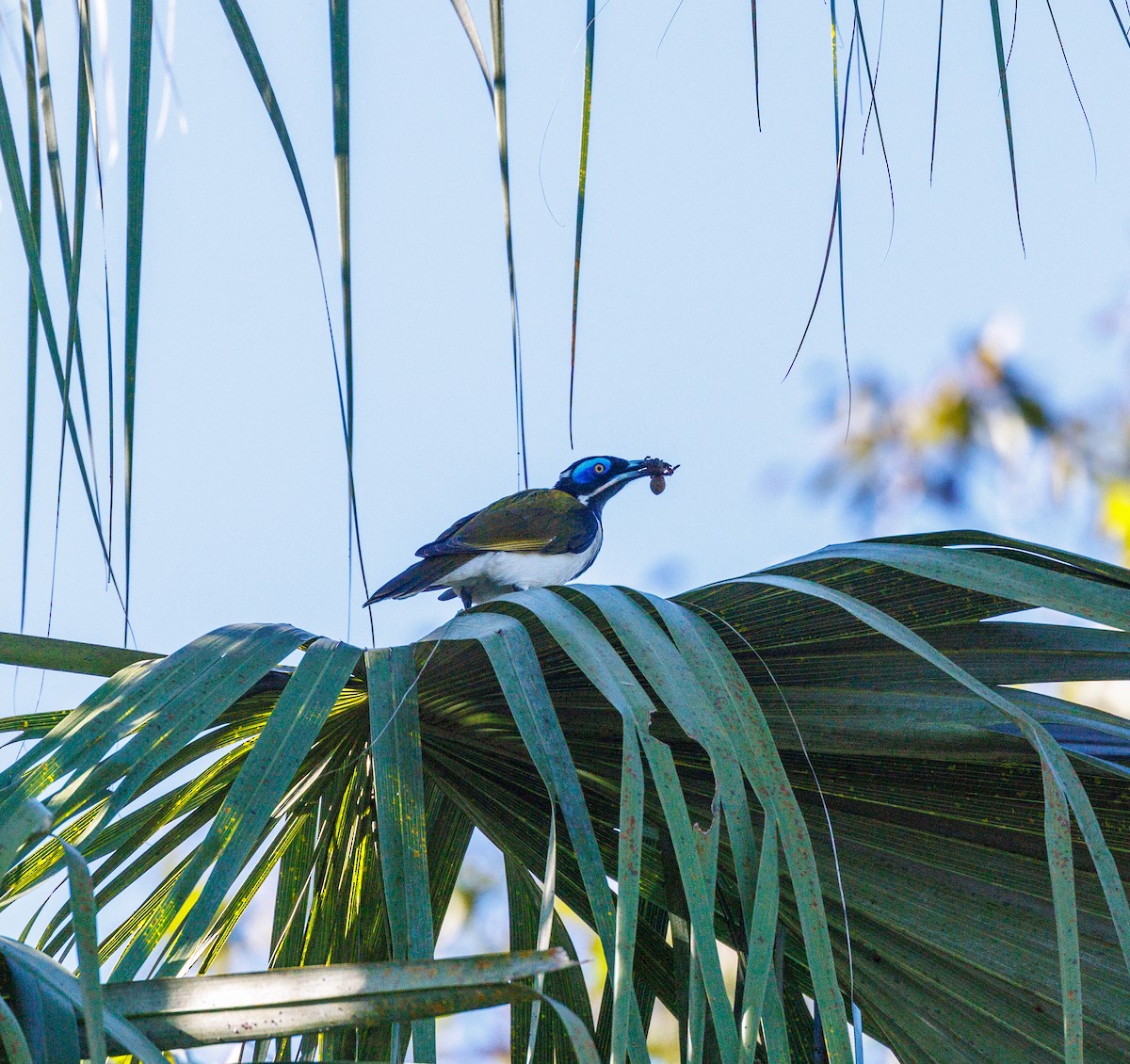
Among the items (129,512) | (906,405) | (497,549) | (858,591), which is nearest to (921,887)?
(858,591)

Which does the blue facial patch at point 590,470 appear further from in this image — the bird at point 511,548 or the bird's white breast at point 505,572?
the bird's white breast at point 505,572

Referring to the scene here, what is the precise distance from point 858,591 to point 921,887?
0.40 meters

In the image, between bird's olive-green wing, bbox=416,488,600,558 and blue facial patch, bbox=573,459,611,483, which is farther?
blue facial patch, bbox=573,459,611,483

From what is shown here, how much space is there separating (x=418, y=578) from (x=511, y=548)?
0.45 meters

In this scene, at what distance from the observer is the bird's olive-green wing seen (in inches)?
173

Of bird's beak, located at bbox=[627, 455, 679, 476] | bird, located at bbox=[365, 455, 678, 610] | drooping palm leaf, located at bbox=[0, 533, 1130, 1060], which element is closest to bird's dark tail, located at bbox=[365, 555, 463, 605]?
bird, located at bbox=[365, 455, 678, 610]

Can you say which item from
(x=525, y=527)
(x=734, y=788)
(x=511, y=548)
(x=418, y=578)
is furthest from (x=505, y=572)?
(x=734, y=788)

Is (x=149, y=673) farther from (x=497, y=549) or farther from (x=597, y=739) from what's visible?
(x=497, y=549)

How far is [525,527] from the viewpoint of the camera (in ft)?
15.5

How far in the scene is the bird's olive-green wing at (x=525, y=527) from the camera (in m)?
Result: 4.39

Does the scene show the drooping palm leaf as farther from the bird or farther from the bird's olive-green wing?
the bird's olive-green wing

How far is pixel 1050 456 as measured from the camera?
53.9 feet

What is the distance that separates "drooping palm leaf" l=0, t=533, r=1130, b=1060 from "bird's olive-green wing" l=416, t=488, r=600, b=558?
2.21 metres

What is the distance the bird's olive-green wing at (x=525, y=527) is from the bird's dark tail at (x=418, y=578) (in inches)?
1.1
